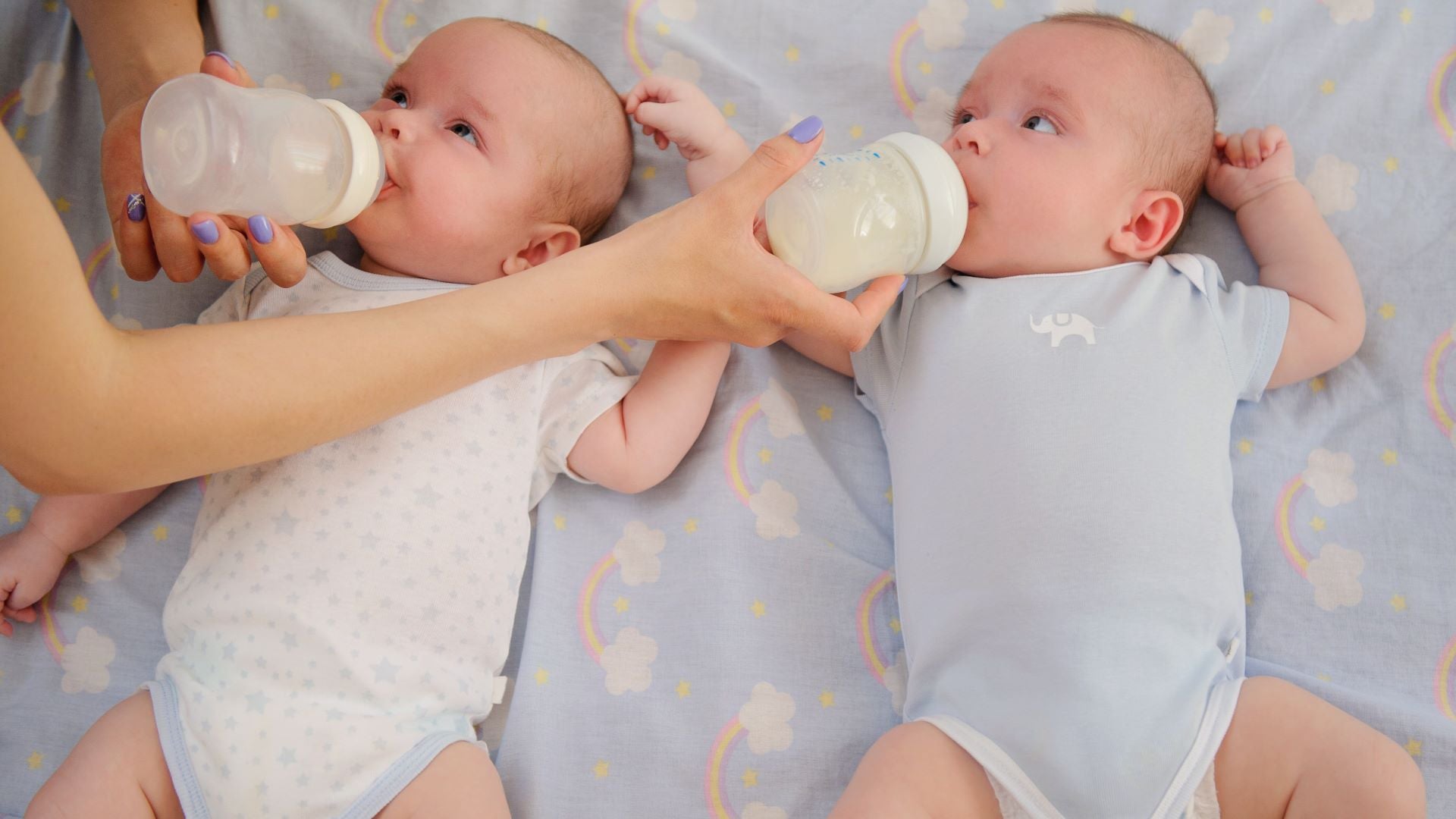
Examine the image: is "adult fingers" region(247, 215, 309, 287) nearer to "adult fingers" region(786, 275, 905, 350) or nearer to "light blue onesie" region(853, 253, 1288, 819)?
"adult fingers" region(786, 275, 905, 350)

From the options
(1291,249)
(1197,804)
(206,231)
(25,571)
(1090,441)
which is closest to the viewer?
(206,231)

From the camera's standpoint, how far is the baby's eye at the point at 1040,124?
158cm

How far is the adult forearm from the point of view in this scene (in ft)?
5.10

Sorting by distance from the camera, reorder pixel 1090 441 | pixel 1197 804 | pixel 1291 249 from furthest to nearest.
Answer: pixel 1291 249, pixel 1090 441, pixel 1197 804

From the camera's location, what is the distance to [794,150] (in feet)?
4.14

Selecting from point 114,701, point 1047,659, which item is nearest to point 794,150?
point 1047,659

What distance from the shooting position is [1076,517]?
141 cm

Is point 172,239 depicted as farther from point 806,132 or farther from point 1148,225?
point 1148,225

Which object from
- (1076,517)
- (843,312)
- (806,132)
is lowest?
(1076,517)

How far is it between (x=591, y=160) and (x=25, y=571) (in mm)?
1068

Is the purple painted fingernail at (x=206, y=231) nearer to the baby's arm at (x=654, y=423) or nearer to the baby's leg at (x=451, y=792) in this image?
the baby's arm at (x=654, y=423)

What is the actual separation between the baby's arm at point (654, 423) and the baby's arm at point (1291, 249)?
0.91m

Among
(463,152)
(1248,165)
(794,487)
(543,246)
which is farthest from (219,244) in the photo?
(1248,165)

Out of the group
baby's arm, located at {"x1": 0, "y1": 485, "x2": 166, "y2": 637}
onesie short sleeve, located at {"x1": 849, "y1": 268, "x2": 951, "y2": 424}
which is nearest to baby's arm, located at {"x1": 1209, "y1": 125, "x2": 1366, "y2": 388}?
onesie short sleeve, located at {"x1": 849, "y1": 268, "x2": 951, "y2": 424}
